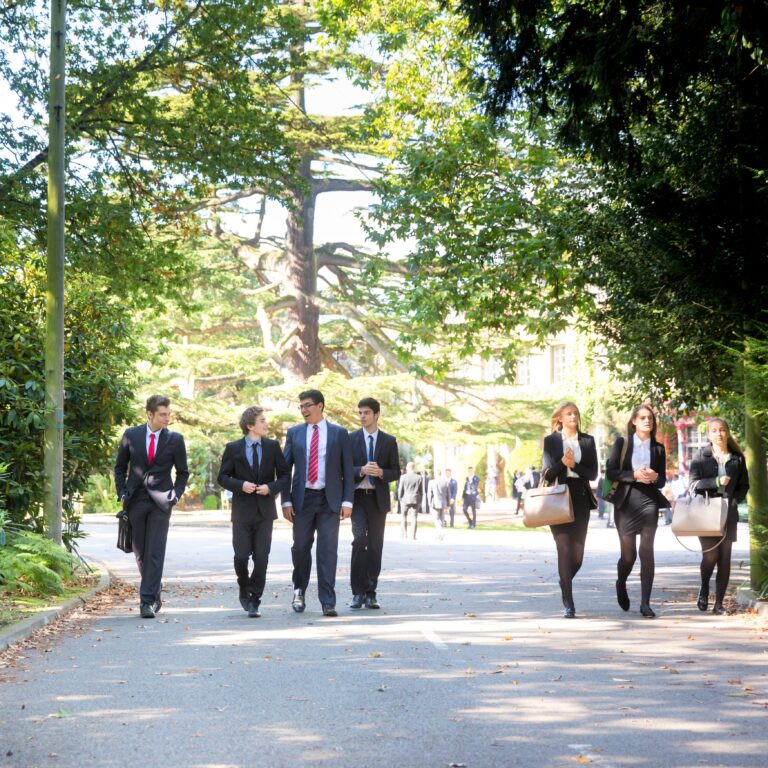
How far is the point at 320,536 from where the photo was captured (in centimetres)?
1224

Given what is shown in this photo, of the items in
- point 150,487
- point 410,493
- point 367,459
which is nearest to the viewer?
point 150,487

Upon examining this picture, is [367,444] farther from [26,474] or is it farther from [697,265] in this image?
[26,474]

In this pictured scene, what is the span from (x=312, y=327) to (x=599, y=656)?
104ft

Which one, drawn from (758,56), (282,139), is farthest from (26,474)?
(758,56)

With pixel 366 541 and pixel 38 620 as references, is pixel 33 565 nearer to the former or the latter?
pixel 38 620

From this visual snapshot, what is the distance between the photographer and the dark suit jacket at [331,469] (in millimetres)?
12234

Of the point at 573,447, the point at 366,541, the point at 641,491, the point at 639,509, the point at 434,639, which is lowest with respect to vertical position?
the point at 434,639

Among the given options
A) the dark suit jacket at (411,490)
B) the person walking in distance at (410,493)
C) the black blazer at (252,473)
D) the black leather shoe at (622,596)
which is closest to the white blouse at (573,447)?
the black leather shoe at (622,596)

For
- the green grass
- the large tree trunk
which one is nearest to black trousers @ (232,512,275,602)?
the green grass

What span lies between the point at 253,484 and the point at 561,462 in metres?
2.95

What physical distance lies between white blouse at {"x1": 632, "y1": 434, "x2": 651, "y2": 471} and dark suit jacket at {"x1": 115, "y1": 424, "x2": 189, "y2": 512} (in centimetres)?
422

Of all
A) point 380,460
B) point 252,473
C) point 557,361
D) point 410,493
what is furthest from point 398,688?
point 557,361

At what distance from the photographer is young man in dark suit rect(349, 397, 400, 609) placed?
12.6 metres

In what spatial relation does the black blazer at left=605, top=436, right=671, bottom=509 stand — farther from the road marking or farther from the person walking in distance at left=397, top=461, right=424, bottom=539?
the person walking in distance at left=397, top=461, right=424, bottom=539
